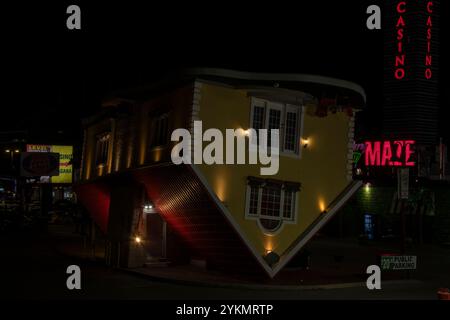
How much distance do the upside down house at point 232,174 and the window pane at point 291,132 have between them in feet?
0.11

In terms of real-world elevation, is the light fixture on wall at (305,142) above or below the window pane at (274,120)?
below

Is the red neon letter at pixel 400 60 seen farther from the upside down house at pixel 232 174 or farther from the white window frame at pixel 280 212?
the white window frame at pixel 280 212

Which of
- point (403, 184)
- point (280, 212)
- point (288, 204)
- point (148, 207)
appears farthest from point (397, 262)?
point (148, 207)

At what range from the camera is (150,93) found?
23641 mm

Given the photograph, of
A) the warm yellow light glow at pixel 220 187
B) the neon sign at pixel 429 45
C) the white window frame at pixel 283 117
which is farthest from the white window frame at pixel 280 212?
the neon sign at pixel 429 45

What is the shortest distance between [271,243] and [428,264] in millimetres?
10483


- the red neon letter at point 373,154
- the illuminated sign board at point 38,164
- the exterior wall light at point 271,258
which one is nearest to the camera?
the exterior wall light at point 271,258

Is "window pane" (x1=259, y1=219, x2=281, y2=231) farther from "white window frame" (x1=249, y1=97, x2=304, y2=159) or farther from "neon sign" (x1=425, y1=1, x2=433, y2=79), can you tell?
"neon sign" (x1=425, y1=1, x2=433, y2=79)

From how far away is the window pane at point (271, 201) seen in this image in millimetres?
22422

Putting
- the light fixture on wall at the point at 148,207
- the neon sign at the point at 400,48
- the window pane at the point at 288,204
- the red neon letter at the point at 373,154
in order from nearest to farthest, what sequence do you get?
the window pane at the point at 288,204 → the light fixture on wall at the point at 148,207 → the red neon letter at the point at 373,154 → the neon sign at the point at 400,48

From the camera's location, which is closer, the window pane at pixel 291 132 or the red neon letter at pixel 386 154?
the window pane at pixel 291 132

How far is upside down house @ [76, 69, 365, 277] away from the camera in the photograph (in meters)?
21.2

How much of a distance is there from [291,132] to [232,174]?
2786mm
